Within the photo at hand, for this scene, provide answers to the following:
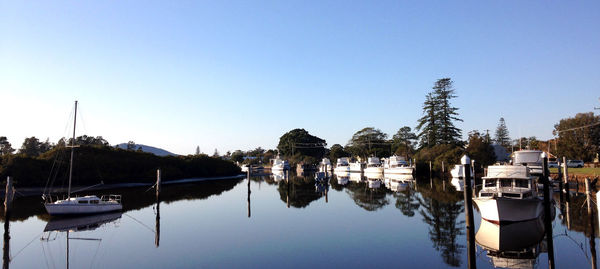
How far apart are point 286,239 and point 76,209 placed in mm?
18370

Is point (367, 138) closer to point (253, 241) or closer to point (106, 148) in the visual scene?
point (106, 148)

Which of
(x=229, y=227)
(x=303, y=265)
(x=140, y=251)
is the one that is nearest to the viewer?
(x=303, y=265)

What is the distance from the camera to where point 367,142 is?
14475cm

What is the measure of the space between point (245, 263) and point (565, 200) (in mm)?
30071

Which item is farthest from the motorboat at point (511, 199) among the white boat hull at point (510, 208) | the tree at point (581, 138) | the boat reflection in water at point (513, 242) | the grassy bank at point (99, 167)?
the grassy bank at point (99, 167)

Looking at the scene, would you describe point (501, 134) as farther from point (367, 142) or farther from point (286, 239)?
point (286, 239)

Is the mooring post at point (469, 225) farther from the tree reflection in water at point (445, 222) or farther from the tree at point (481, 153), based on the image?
the tree at point (481, 153)

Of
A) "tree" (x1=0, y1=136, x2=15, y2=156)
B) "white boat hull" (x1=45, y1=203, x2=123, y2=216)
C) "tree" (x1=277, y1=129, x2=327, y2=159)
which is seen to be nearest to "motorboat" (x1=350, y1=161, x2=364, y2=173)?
"tree" (x1=277, y1=129, x2=327, y2=159)

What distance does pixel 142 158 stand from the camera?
7081 cm

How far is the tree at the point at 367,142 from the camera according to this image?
457 ft

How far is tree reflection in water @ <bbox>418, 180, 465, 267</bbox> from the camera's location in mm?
17250

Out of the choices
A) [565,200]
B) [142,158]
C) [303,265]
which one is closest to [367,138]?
[142,158]

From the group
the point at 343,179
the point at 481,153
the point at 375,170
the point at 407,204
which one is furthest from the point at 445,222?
the point at 375,170

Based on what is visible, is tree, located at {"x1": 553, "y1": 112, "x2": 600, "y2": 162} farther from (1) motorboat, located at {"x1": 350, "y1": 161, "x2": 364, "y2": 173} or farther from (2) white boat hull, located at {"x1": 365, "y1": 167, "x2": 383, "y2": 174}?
(1) motorboat, located at {"x1": 350, "y1": 161, "x2": 364, "y2": 173}
